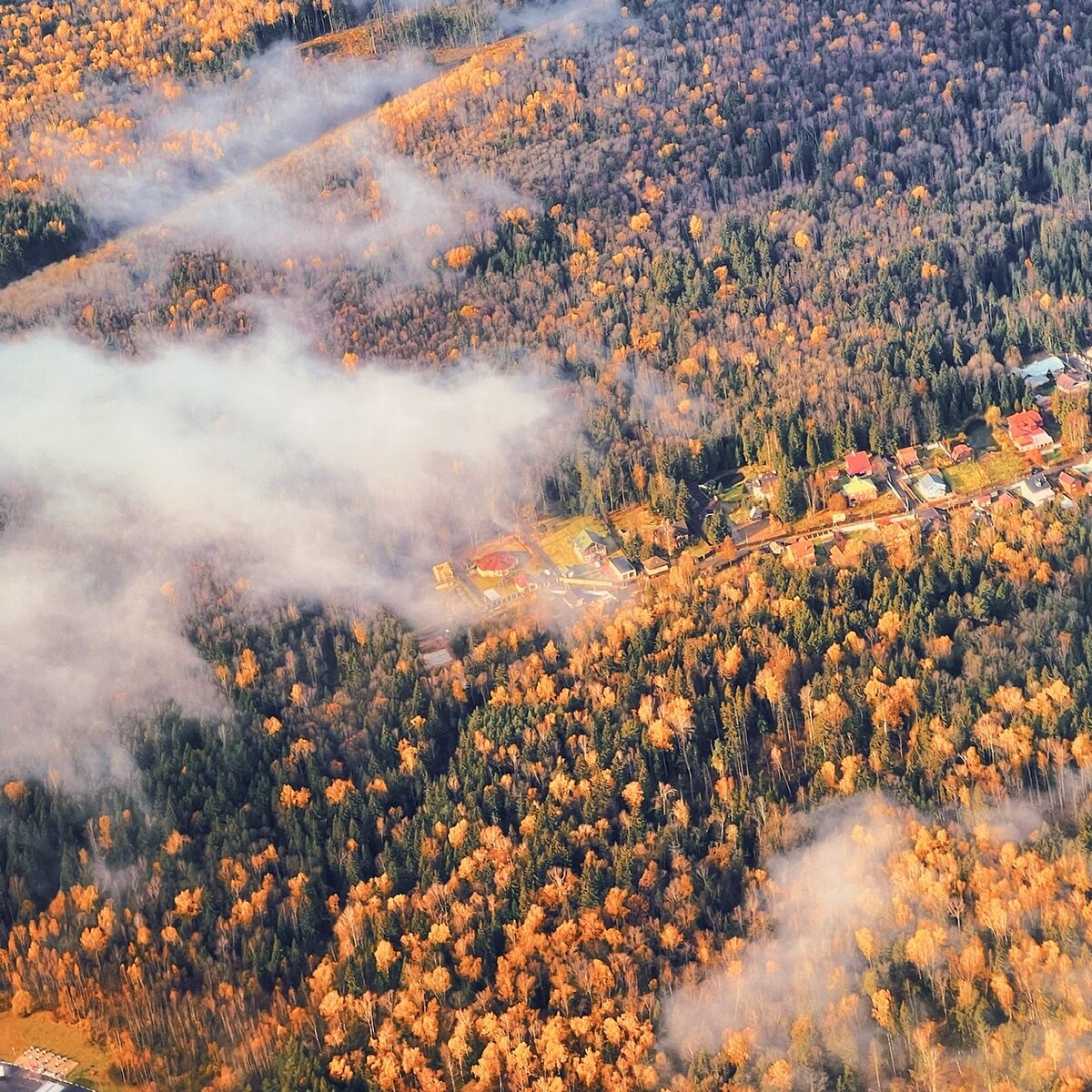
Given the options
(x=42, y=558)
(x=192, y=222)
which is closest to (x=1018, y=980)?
(x=42, y=558)

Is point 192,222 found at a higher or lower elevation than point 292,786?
higher

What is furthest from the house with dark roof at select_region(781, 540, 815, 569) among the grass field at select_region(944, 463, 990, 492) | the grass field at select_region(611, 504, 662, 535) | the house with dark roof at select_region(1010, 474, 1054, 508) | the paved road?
the house with dark roof at select_region(1010, 474, 1054, 508)

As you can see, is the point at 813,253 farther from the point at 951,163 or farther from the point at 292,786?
the point at 292,786

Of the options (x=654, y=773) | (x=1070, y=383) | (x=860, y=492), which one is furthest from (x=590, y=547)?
(x=1070, y=383)

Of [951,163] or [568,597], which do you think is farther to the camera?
[951,163]

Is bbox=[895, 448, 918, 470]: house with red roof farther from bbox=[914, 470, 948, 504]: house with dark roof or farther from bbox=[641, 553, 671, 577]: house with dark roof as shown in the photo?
bbox=[641, 553, 671, 577]: house with dark roof

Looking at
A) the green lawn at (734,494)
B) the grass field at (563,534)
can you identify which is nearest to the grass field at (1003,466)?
the green lawn at (734,494)

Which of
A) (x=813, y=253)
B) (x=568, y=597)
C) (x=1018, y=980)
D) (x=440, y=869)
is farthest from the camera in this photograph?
(x=813, y=253)
